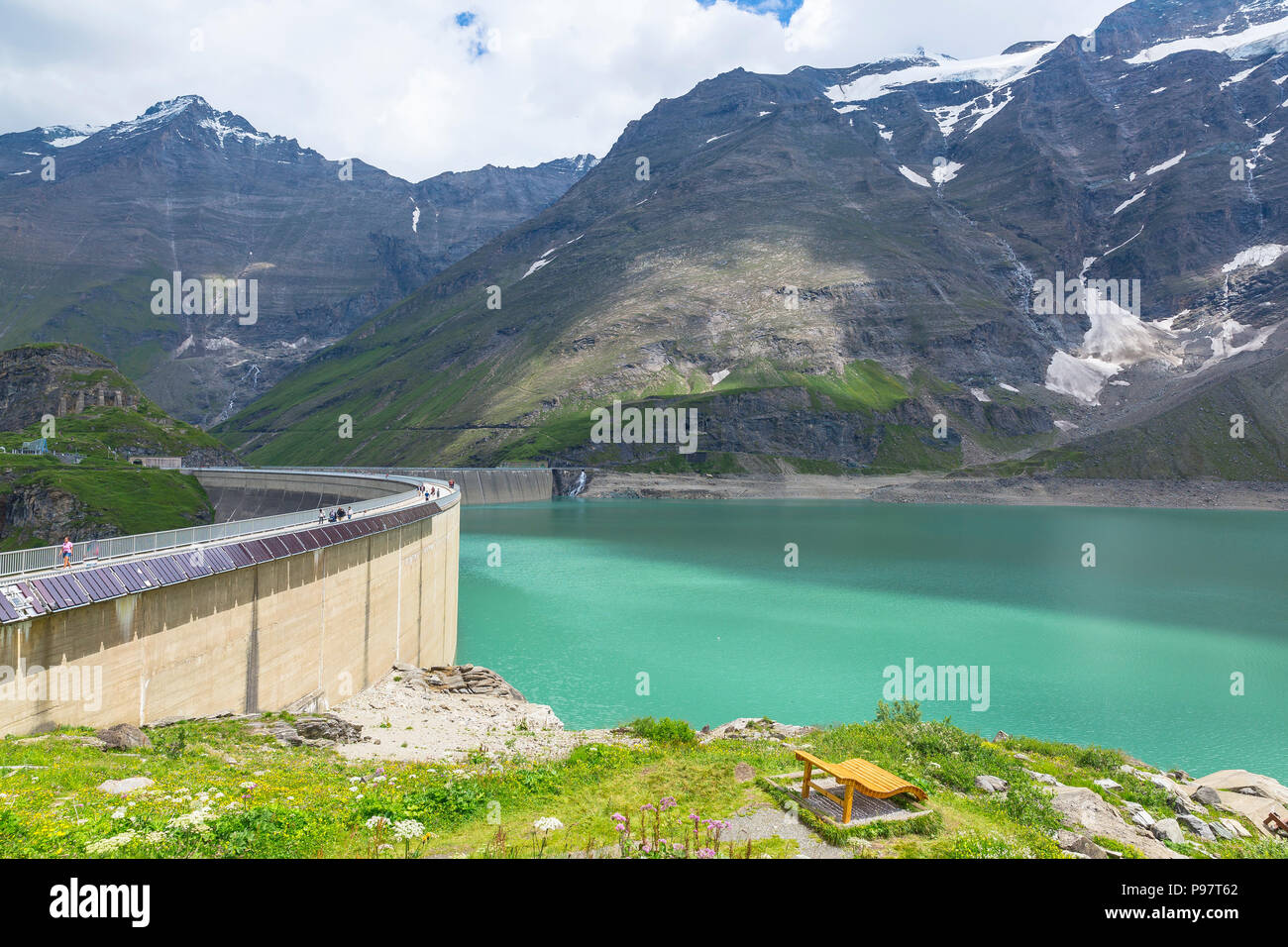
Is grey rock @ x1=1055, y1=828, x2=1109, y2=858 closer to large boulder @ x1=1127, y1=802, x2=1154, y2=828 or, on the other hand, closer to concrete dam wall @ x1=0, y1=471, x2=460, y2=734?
large boulder @ x1=1127, y1=802, x2=1154, y2=828

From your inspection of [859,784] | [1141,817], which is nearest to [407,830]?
[859,784]

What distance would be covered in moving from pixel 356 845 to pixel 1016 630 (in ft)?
172

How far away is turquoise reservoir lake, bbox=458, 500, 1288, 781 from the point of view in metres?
35.3

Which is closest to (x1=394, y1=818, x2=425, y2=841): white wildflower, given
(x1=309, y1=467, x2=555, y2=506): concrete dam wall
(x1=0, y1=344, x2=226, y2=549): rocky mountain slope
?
(x1=0, y1=344, x2=226, y2=549): rocky mountain slope

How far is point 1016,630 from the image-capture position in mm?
52438

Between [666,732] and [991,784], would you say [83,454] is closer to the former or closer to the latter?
[666,732]

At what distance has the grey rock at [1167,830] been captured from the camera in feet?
47.9

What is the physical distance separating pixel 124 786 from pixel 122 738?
4.41 metres
